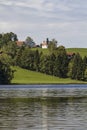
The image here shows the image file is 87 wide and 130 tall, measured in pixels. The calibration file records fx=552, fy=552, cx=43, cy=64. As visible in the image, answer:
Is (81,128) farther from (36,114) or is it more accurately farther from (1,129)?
(36,114)

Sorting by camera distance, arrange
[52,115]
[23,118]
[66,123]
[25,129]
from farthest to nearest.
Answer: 1. [52,115]
2. [23,118]
3. [66,123]
4. [25,129]

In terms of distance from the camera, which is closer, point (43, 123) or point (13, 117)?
point (43, 123)

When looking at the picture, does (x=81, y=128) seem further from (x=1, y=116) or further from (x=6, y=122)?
(x=1, y=116)

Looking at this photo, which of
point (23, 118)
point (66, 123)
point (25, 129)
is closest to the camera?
point (25, 129)

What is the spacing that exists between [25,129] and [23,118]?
7917 millimetres

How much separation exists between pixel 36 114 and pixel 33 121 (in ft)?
22.5

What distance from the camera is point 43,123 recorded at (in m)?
39.2

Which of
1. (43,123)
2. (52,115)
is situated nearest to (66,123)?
(43,123)

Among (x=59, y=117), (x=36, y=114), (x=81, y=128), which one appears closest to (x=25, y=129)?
(x=81, y=128)

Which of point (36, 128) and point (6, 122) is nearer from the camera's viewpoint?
point (36, 128)

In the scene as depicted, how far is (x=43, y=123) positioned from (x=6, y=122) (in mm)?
2880

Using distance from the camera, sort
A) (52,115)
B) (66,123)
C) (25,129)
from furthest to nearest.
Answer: (52,115)
(66,123)
(25,129)

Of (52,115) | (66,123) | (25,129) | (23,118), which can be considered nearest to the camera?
(25,129)

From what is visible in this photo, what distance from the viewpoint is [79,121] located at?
4025 centimetres
